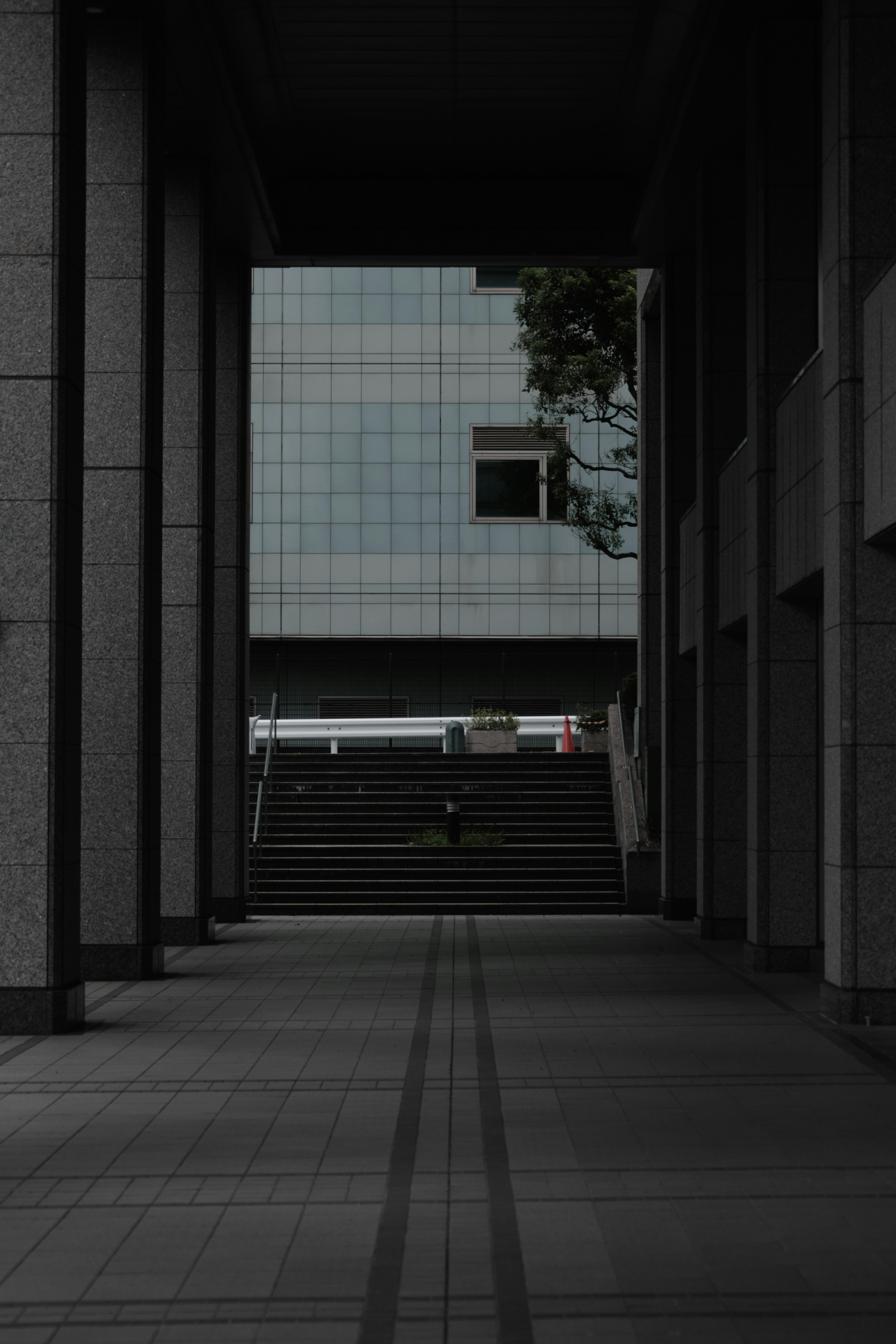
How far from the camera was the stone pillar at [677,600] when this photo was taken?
19594 millimetres

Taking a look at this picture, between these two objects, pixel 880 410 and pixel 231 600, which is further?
pixel 231 600

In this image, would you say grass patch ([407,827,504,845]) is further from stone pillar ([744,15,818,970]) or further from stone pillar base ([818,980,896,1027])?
stone pillar base ([818,980,896,1027])

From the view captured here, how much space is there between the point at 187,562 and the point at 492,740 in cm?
1478

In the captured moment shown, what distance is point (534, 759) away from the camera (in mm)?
26719

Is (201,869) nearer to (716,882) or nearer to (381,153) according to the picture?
(716,882)

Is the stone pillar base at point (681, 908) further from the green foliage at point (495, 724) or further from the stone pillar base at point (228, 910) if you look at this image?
the green foliage at point (495, 724)

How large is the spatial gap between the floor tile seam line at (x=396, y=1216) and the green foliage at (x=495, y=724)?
2064 cm

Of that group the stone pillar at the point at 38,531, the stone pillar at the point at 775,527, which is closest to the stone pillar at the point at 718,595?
the stone pillar at the point at 775,527

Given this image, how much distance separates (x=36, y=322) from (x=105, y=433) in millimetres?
3058

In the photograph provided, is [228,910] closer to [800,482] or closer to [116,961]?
[116,961]

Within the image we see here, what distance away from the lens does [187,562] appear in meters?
17.0

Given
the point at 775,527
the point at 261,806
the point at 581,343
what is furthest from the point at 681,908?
the point at 581,343

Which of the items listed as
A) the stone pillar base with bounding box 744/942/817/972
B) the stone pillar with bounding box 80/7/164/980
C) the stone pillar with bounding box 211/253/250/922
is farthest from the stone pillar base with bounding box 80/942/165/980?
the stone pillar with bounding box 211/253/250/922

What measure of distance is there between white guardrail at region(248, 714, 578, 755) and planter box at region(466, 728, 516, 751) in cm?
251
